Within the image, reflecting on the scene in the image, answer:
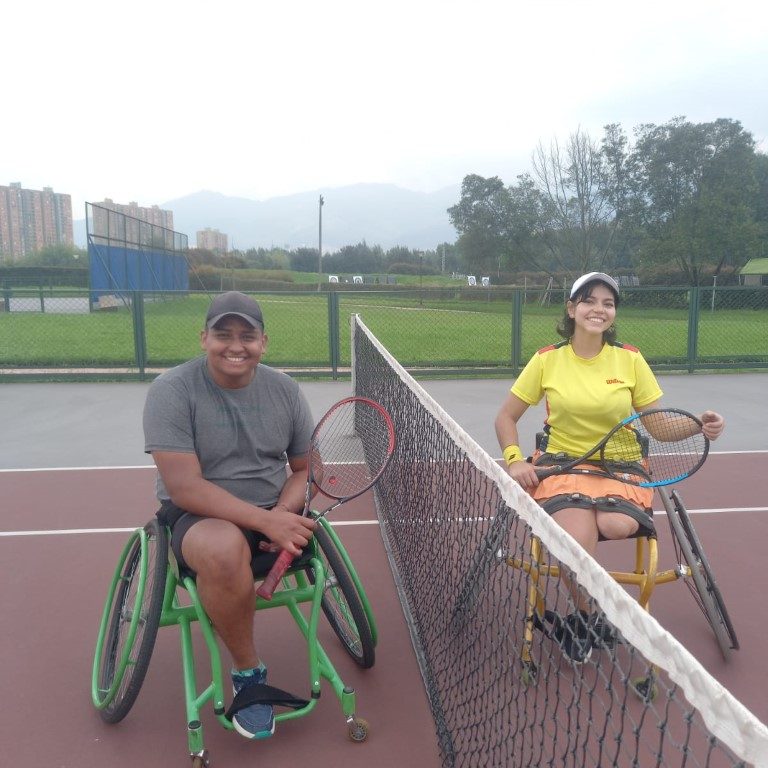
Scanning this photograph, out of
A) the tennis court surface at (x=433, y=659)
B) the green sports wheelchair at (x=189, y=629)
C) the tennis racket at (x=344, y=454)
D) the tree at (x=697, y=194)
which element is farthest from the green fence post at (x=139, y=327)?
the tree at (x=697, y=194)

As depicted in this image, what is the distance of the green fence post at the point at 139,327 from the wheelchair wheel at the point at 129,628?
7.97 metres

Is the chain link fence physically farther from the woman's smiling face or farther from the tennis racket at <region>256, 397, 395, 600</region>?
the woman's smiling face

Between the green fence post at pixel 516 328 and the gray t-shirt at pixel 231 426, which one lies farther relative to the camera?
the green fence post at pixel 516 328

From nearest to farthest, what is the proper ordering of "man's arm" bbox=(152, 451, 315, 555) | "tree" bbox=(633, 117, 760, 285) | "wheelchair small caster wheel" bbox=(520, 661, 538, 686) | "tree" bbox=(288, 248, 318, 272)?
"wheelchair small caster wheel" bbox=(520, 661, 538, 686), "man's arm" bbox=(152, 451, 315, 555), "tree" bbox=(633, 117, 760, 285), "tree" bbox=(288, 248, 318, 272)

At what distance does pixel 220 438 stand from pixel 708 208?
32534mm

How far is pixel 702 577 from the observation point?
3133 mm

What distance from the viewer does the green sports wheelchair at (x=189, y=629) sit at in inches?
101

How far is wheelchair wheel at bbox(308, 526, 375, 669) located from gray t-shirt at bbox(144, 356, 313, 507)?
1.13 ft

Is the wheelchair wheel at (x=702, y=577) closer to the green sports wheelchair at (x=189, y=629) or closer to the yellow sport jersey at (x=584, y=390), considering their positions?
the yellow sport jersey at (x=584, y=390)

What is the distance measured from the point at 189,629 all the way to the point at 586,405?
186cm

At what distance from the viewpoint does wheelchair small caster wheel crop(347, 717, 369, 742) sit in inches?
105

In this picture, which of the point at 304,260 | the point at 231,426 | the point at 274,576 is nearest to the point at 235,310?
the point at 231,426

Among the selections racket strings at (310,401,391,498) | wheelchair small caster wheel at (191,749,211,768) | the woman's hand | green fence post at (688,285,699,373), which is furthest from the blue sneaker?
Answer: green fence post at (688,285,699,373)

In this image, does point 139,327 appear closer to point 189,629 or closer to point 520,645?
point 189,629
